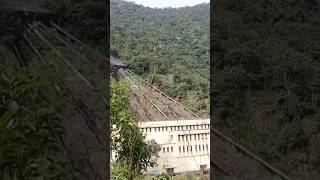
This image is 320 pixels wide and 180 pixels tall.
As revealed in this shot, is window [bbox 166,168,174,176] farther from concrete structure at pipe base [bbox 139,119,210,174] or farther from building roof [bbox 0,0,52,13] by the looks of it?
building roof [bbox 0,0,52,13]

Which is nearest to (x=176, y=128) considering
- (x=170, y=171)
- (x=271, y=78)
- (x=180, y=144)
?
(x=180, y=144)

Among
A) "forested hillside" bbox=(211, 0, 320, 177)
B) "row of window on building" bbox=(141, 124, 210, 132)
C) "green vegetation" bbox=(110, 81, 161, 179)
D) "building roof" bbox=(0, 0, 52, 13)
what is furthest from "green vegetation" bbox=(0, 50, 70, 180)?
"forested hillside" bbox=(211, 0, 320, 177)

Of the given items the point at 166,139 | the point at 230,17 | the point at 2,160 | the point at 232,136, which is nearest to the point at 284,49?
the point at 230,17

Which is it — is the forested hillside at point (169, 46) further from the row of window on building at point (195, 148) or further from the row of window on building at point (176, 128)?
the row of window on building at point (195, 148)

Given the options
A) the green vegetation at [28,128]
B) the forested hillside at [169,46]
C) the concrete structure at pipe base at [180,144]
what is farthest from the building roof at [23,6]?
the concrete structure at pipe base at [180,144]

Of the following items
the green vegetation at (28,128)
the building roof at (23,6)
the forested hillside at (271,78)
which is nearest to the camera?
the green vegetation at (28,128)

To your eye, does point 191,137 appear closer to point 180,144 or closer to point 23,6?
point 180,144

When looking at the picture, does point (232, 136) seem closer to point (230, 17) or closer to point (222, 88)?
point (222, 88)
